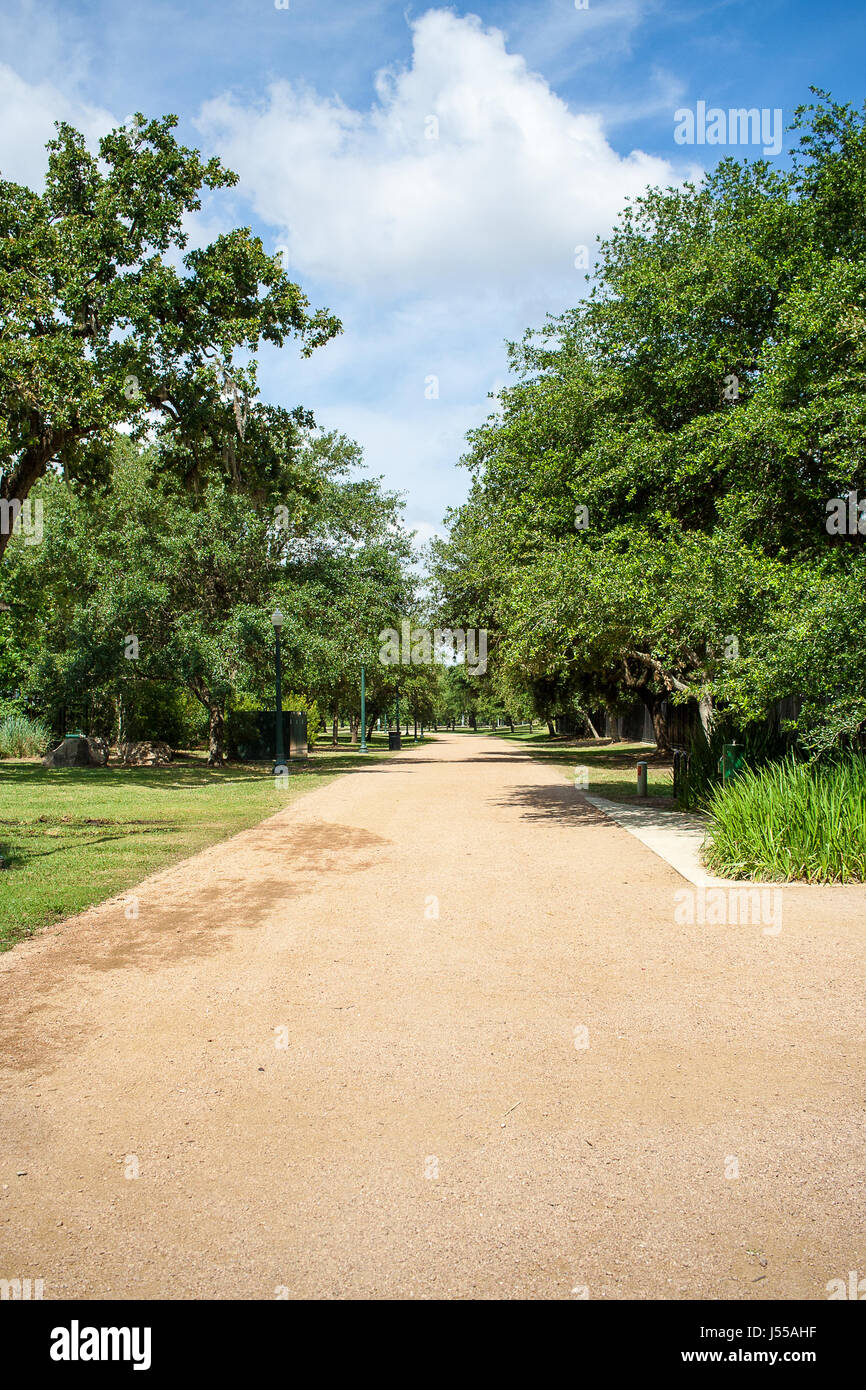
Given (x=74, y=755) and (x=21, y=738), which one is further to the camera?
(x=21, y=738)

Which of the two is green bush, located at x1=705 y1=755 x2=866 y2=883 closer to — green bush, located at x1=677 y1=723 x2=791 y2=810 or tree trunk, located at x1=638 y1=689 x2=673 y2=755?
green bush, located at x1=677 y1=723 x2=791 y2=810

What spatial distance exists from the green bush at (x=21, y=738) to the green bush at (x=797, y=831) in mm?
26244

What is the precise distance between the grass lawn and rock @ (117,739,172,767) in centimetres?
160

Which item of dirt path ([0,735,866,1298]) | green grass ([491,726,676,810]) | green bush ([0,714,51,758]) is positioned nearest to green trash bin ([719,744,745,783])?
green grass ([491,726,676,810])

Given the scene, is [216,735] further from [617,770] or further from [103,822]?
[103,822]

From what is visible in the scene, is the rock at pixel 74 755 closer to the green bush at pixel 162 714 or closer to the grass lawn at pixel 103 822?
the grass lawn at pixel 103 822

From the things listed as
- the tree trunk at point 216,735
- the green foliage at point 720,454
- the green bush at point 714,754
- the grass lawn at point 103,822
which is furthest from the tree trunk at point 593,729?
the green bush at point 714,754

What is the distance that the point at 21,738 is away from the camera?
3020 cm

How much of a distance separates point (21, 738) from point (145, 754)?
5.30 metres

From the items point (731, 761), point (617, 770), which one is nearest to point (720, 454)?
point (731, 761)

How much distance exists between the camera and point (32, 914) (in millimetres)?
7652

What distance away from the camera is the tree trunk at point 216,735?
26889 mm
